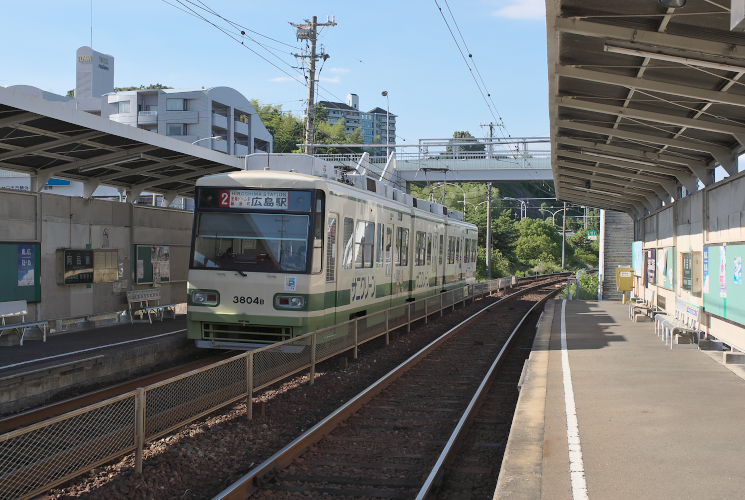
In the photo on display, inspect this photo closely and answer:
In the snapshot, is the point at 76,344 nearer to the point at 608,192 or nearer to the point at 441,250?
the point at 441,250

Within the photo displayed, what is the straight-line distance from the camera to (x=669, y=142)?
13062 millimetres

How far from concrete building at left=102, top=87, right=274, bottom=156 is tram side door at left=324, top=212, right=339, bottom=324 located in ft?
173

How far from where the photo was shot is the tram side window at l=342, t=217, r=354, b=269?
44.5 feet

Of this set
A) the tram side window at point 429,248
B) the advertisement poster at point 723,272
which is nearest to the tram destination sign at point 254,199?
the advertisement poster at point 723,272

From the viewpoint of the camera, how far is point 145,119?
222ft

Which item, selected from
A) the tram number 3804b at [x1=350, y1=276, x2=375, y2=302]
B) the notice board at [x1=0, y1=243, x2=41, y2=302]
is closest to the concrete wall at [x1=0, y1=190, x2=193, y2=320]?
the notice board at [x1=0, y1=243, x2=41, y2=302]

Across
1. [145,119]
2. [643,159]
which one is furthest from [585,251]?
[643,159]

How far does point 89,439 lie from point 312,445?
258cm

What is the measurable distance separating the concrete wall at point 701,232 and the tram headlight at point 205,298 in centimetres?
781

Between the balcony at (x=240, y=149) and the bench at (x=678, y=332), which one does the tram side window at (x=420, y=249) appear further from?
the balcony at (x=240, y=149)

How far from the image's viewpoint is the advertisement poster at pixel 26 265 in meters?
14.1

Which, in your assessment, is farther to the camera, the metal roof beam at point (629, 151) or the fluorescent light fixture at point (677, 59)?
the metal roof beam at point (629, 151)

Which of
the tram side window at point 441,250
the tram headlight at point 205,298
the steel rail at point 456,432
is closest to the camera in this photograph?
the steel rail at point 456,432

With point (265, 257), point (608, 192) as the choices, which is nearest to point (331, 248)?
point (265, 257)
